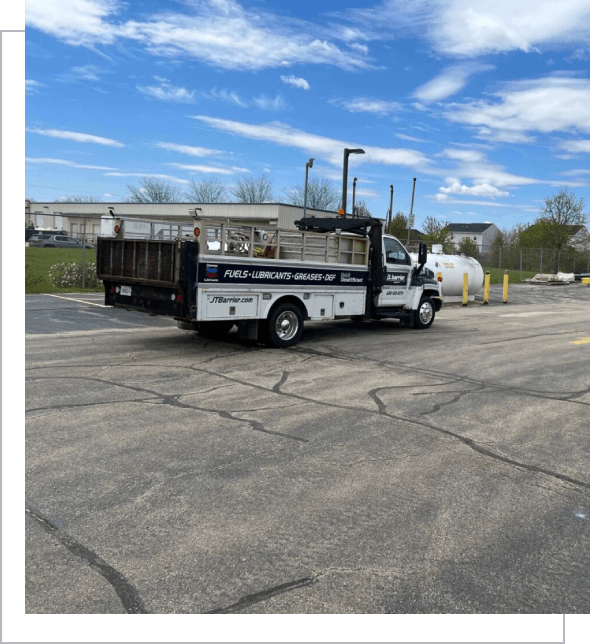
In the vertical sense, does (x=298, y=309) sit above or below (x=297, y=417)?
above

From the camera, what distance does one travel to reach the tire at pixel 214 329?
12.6 meters

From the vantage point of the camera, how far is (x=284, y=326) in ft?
38.6

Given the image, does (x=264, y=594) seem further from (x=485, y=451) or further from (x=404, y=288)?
(x=404, y=288)

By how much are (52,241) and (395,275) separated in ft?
165

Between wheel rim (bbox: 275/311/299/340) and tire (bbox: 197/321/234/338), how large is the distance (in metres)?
1.30

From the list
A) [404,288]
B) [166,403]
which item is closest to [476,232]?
[404,288]

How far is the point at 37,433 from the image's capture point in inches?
235

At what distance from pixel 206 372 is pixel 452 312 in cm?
1392

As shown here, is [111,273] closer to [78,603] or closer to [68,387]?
[68,387]

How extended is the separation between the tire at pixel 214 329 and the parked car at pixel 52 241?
154 ft

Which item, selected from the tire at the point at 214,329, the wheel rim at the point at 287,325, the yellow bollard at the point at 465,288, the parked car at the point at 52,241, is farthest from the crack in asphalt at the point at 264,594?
the parked car at the point at 52,241

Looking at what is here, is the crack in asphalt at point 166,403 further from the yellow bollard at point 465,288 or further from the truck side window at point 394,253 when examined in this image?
the yellow bollard at point 465,288

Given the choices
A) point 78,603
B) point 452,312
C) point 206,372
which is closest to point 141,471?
point 78,603

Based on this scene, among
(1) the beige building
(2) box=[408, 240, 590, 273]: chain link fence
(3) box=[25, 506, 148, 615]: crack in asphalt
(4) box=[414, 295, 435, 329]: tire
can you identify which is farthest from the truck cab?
(1) the beige building
